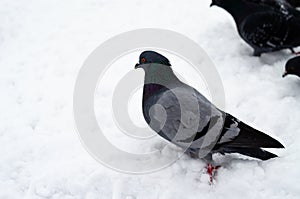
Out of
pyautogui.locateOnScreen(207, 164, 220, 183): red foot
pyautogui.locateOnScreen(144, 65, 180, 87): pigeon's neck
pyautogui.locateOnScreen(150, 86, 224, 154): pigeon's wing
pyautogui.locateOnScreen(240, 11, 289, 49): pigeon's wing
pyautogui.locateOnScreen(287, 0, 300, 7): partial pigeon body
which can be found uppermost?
pyautogui.locateOnScreen(144, 65, 180, 87): pigeon's neck

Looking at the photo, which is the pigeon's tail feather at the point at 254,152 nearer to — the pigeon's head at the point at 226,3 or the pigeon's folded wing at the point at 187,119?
the pigeon's folded wing at the point at 187,119

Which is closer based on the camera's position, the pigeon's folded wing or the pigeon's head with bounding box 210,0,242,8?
the pigeon's folded wing

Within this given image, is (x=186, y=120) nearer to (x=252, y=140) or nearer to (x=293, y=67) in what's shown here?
(x=252, y=140)

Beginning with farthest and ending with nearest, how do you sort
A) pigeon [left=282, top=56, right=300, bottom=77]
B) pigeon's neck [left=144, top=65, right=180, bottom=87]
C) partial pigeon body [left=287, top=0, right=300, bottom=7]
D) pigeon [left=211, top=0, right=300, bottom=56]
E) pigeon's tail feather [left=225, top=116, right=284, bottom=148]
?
1. partial pigeon body [left=287, top=0, right=300, bottom=7]
2. pigeon [left=211, top=0, right=300, bottom=56]
3. pigeon [left=282, top=56, right=300, bottom=77]
4. pigeon's neck [left=144, top=65, right=180, bottom=87]
5. pigeon's tail feather [left=225, top=116, right=284, bottom=148]

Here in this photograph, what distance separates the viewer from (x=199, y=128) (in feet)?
13.0

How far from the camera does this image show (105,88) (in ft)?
17.7

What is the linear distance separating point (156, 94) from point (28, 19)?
3698mm

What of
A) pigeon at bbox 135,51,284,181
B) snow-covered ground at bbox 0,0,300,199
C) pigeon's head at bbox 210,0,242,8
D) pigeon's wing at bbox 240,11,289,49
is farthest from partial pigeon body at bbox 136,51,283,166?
pigeon's head at bbox 210,0,242,8

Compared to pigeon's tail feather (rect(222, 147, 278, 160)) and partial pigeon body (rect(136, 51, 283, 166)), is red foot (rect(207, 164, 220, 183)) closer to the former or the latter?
partial pigeon body (rect(136, 51, 283, 166))

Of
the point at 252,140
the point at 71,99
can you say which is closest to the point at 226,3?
the point at 71,99

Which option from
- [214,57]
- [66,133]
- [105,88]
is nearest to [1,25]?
[105,88]

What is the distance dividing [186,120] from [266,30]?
102 inches

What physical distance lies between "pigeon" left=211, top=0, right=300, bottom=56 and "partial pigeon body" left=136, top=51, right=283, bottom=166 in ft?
6.75

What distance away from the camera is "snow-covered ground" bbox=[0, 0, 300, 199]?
3.93 metres
